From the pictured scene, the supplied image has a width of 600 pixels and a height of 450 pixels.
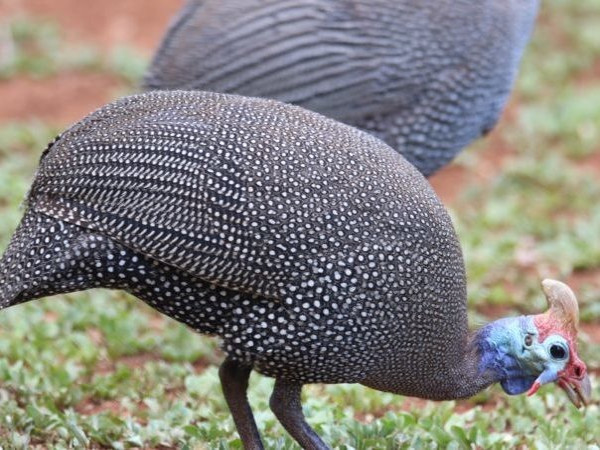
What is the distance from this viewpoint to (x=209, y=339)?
4996 mm

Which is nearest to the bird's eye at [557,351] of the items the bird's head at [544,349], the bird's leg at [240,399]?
the bird's head at [544,349]

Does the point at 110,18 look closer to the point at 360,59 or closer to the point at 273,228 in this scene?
the point at 360,59

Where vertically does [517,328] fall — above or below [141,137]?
below

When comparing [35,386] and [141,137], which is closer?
[141,137]

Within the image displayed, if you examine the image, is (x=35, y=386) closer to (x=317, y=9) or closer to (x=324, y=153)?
(x=324, y=153)

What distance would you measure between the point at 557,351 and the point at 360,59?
1818mm

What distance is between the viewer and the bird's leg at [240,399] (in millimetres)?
3666

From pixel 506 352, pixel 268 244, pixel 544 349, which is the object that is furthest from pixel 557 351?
pixel 268 244

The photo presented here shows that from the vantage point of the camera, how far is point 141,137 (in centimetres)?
342

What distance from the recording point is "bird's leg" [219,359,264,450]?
3.67m

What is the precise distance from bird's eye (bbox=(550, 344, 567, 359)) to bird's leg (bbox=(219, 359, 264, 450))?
900 millimetres

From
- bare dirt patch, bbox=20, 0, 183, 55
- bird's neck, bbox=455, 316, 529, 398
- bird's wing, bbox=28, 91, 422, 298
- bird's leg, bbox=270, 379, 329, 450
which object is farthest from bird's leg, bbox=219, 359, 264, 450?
bare dirt patch, bbox=20, 0, 183, 55

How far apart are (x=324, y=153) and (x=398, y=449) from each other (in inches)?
40.6

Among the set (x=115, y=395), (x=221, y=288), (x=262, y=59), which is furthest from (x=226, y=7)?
(x=221, y=288)
